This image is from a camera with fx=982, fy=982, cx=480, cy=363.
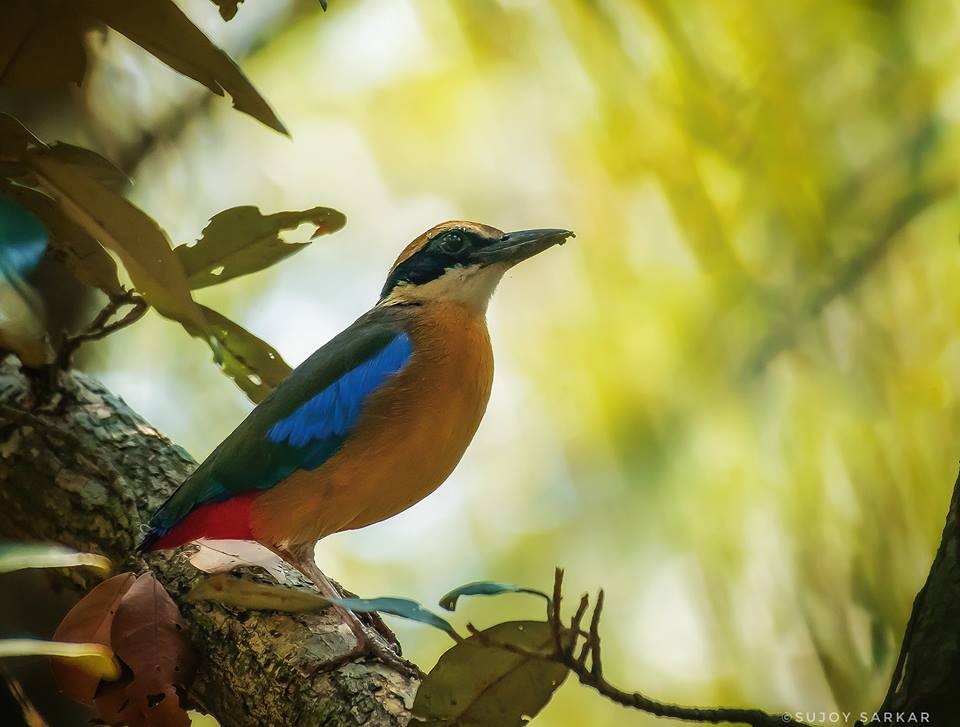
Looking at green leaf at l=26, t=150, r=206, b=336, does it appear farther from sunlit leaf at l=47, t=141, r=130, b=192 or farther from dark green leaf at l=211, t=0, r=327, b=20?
dark green leaf at l=211, t=0, r=327, b=20

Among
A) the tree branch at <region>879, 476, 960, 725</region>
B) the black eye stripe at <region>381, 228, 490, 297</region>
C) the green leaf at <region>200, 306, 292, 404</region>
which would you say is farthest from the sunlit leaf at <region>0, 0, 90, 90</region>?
the tree branch at <region>879, 476, 960, 725</region>

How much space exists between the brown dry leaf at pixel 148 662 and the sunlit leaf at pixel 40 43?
1.55 m

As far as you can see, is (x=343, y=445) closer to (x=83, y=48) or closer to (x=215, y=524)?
(x=215, y=524)

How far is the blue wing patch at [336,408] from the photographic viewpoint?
140 inches

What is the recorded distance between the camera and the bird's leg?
294cm

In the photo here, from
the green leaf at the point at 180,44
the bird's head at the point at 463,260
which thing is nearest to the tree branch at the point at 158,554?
the bird's head at the point at 463,260

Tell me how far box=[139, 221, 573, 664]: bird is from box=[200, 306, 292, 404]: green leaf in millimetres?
83

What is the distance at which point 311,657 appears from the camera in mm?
2979

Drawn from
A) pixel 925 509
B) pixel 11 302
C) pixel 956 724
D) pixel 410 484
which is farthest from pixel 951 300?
pixel 11 302

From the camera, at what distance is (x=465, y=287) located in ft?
14.0

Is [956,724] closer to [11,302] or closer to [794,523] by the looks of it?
[11,302]

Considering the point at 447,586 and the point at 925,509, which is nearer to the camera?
the point at 925,509

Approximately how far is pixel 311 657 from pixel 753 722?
4.95 ft

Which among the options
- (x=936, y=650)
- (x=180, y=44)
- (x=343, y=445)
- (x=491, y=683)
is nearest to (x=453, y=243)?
(x=343, y=445)
